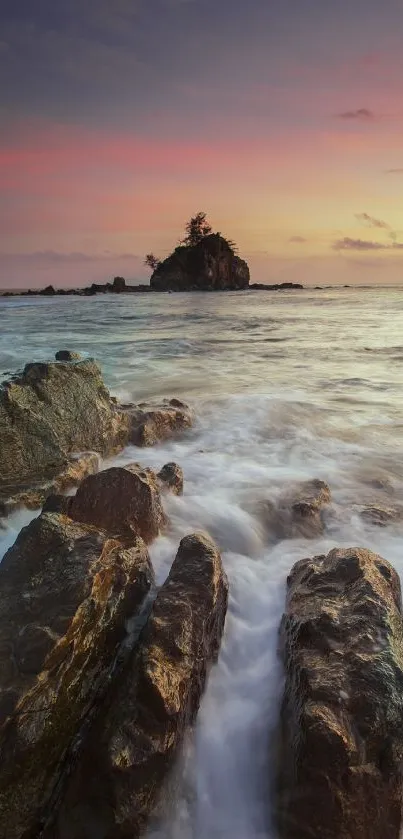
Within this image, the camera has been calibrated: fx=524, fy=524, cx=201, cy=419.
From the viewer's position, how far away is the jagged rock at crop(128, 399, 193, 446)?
6.79 metres

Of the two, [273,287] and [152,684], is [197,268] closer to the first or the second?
[273,287]

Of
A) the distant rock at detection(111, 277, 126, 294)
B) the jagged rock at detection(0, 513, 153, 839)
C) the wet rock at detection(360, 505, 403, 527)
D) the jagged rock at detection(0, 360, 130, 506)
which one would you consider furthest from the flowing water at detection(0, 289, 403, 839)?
the distant rock at detection(111, 277, 126, 294)

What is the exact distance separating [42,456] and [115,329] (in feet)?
64.7

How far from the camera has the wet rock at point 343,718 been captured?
2.11 meters

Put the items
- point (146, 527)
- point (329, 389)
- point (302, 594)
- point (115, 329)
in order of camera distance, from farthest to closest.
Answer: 1. point (115, 329)
2. point (329, 389)
3. point (146, 527)
4. point (302, 594)

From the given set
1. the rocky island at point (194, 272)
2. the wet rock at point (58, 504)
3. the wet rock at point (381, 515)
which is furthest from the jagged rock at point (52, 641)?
the rocky island at point (194, 272)

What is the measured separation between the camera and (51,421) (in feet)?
18.2

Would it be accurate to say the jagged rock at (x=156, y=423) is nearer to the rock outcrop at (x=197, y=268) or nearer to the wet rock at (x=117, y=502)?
the wet rock at (x=117, y=502)

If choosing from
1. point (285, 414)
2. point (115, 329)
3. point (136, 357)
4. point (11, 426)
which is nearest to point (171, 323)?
point (115, 329)

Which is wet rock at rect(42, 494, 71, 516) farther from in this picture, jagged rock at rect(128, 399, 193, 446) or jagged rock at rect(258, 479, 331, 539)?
jagged rock at rect(128, 399, 193, 446)

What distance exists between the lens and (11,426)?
5156 millimetres

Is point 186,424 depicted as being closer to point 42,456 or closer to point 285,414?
point 285,414

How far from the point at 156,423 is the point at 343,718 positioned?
5.21 meters

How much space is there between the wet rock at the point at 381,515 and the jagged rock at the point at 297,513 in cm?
39
